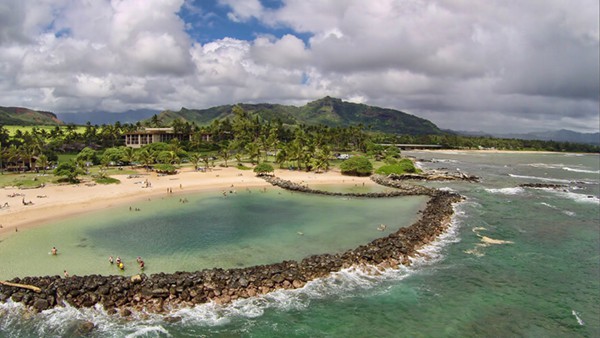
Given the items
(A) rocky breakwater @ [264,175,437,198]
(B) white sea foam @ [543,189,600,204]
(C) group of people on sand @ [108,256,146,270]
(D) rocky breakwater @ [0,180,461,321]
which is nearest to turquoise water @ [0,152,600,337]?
(D) rocky breakwater @ [0,180,461,321]

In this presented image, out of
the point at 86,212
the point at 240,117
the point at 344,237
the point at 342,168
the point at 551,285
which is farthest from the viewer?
the point at 240,117

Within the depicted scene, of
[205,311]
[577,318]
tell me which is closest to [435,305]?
[577,318]

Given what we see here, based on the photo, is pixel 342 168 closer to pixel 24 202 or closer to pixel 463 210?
pixel 463 210

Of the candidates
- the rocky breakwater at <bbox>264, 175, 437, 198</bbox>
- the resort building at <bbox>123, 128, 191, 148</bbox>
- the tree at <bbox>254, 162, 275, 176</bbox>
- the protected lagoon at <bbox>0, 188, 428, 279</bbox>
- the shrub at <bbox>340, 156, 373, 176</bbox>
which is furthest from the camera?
the resort building at <bbox>123, 128, 191, 148</bbox>

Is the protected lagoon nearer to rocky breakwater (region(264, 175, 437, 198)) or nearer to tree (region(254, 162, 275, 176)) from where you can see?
rocky breakwater (region(264, 175, 437, 198))

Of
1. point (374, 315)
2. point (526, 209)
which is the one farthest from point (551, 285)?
point (526, 209)

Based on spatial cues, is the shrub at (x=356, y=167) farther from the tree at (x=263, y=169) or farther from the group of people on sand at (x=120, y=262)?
the group of people on sand at (x=120, y=262)
